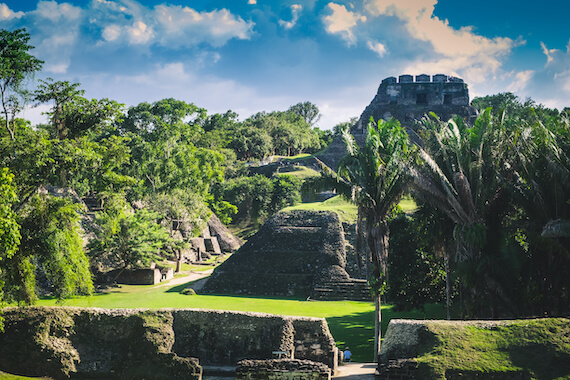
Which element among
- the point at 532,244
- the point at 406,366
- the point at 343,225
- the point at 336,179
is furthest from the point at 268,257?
the point at 406,366

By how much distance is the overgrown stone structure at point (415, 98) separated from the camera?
4938cm

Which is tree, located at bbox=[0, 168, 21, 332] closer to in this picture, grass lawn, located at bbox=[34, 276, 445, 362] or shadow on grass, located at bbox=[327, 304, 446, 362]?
grass lawn, located at bbox=[34, 276, 445, 362]

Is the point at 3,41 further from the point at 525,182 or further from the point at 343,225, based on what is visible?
the point at 343,225

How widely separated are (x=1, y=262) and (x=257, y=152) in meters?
54.7

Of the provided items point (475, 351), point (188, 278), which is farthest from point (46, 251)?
point (188, 278)

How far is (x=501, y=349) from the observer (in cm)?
948

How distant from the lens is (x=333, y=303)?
83.2ft

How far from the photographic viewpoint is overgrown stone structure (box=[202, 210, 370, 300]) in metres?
27.6

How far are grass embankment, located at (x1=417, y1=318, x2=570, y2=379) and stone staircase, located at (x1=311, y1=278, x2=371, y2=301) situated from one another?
16.7 m

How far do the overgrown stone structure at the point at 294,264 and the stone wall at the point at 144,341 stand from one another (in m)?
15.8

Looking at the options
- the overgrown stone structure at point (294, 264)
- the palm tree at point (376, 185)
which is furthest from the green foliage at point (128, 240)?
the palm tree at point (376, 185)

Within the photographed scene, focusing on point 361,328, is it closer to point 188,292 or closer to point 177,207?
point 188,292

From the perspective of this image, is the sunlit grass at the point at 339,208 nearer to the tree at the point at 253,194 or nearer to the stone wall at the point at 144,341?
the tree at the point at 253,194

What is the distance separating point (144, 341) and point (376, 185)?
24.9ft
